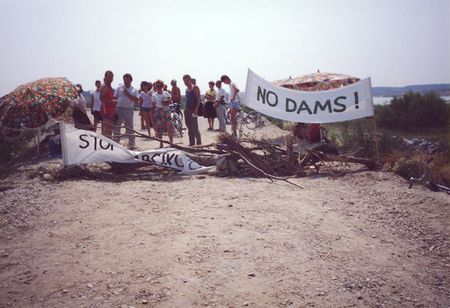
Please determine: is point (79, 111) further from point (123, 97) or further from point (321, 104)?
point (321, 104)

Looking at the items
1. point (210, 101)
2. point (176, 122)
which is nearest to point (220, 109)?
point (210, 101)

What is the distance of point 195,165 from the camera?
24.2ft

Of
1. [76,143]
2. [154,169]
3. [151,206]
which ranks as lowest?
[151,206]

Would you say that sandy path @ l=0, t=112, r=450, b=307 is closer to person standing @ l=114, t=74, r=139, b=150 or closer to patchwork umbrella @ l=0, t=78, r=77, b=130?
person standing @ l=114, t=74, r=139, b=150

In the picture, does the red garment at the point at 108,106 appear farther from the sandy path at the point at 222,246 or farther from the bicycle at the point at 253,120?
the bicycle at the point at 253,120

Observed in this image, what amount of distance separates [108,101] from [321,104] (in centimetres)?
519

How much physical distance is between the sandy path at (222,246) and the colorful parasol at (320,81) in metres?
6.17

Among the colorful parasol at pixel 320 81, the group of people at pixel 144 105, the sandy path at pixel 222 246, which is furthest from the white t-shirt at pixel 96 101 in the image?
the colorful parasol at pixel 320 81

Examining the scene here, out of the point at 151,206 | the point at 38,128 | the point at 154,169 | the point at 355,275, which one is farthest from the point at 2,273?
the point at 38,128

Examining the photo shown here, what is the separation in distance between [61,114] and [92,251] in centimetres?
640

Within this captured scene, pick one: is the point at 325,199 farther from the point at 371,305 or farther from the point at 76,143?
the point at 76,143

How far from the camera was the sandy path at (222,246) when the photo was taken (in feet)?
10.1

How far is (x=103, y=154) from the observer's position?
22.7 feet

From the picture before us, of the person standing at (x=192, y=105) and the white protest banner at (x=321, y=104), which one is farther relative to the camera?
the person standing at (x=192, y=105)
